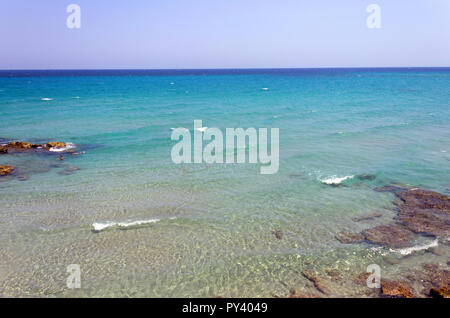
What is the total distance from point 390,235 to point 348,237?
6.37 ft

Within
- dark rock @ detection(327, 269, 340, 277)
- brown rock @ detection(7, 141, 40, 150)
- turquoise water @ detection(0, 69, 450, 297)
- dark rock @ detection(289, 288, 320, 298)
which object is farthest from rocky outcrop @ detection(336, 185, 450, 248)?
brown rock @ detection(7, 141, 40, 150)

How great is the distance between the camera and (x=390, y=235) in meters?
14.8

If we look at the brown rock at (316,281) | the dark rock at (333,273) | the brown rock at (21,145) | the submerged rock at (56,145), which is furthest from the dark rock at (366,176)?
the brown rock at (21,145)

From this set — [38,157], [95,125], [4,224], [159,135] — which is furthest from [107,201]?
[95,125]

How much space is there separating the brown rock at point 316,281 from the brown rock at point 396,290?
190cm

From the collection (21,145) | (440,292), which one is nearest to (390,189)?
(440,292)

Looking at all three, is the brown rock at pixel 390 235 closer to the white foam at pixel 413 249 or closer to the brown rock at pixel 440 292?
the white foam at pixel 413 249

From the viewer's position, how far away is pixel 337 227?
15.7 meters

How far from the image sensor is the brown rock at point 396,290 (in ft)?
35.8

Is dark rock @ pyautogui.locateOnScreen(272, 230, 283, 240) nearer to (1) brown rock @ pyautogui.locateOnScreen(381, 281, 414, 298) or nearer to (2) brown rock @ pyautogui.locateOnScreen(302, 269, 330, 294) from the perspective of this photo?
(2) brown rock @ pyautogui.locateOnScreen(302, 269, 330, 294)

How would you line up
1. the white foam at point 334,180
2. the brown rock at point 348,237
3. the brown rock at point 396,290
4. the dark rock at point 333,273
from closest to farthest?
the brown rock at point 396,290 → the dark rock at point 333,273 → the brown rock at point 348,237 → the white foam at point 334,180

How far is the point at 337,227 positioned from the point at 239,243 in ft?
16.6

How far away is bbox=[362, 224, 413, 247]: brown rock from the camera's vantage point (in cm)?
1419

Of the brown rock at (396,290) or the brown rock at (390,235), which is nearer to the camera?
the brown rock at (396,290)
